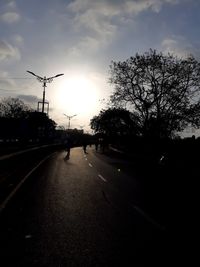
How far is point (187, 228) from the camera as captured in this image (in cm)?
830

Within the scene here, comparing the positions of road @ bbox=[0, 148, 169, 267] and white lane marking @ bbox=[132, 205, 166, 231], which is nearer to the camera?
road @ bbox=[0, 148, 169, 267]

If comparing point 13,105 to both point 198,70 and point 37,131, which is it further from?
point 198,70

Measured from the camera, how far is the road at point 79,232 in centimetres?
588

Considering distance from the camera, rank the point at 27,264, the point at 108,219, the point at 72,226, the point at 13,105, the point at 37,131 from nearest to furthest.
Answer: the point at 27,264 < the point at 72,226 < the point at 108,219 < the point at 37,131 < the point at 13,105

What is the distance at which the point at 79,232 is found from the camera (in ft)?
24.9

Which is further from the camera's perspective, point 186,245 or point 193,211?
point 193,211

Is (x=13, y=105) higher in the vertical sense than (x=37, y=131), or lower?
higher

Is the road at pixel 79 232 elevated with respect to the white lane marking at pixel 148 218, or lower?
lower

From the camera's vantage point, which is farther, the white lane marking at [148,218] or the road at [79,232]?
the white lane marking at [148,218]

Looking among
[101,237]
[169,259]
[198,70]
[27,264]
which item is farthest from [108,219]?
[198,70]

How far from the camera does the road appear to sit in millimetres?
5883

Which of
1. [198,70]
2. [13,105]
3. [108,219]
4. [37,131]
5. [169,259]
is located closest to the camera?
[169,259]

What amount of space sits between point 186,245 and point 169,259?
99 cm

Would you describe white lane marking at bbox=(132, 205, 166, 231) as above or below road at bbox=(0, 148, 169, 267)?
above
